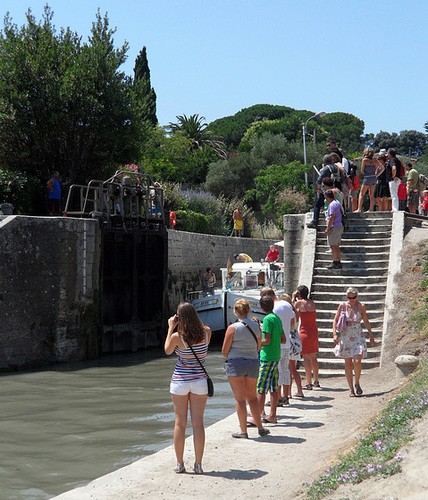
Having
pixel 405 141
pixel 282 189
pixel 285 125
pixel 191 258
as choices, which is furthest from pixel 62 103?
pixel 405 141

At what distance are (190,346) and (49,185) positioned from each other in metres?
13.7

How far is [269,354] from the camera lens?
8.26 metres

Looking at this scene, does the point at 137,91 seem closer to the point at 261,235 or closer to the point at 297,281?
the point at 297,281

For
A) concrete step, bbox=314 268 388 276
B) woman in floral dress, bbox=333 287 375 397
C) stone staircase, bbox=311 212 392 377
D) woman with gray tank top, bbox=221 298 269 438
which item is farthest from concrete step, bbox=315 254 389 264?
woman with gray tank top, bbox=221 298 269 438

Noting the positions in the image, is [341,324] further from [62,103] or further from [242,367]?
[62,103]

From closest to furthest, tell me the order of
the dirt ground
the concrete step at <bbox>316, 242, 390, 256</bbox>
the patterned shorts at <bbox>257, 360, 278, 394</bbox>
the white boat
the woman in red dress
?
the dirt ground < the patterned shorts at <bbox>257, 360, 278, 394</bbox> < the woman in red dress < the concrete step at <bbox>316, 242, 390, 256</bbox> < the white boat

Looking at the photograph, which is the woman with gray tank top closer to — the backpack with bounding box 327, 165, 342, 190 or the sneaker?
the sneaker

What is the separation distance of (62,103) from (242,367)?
15.6 meters

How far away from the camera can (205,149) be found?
54000 mm

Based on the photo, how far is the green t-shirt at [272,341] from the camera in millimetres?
8258

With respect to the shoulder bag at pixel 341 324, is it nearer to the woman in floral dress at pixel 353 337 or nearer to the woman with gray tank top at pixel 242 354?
the woman in floral dress at pixel 353 337

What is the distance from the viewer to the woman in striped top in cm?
628

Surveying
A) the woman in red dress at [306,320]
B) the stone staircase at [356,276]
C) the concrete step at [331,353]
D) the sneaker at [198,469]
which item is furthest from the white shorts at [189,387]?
the concrete step at [331,353]

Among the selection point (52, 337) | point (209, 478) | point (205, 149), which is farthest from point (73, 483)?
point (205, 149)
